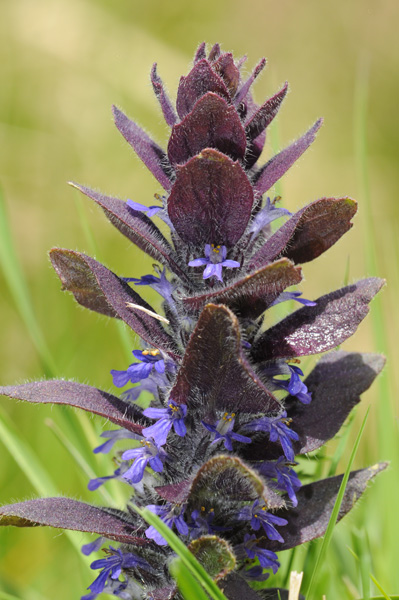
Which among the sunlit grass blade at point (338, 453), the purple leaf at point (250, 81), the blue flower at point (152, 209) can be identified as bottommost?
the sunlit grass blade at point (338, 453)

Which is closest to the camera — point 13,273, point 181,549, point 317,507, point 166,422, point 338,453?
point 181,549

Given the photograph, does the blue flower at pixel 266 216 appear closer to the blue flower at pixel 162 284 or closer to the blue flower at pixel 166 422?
the blue flower at pixel 162 284

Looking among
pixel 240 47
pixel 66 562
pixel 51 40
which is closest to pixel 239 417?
pixel 66 562

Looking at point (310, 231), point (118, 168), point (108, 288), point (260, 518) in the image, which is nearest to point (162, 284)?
point (108, 288)

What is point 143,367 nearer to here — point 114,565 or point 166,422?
point 166,422

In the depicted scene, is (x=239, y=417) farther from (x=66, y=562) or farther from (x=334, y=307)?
(x=66, y=562)

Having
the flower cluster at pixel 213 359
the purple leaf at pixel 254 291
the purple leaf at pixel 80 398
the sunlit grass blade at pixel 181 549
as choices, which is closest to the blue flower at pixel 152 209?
the flower cluster at pixel 213 359
